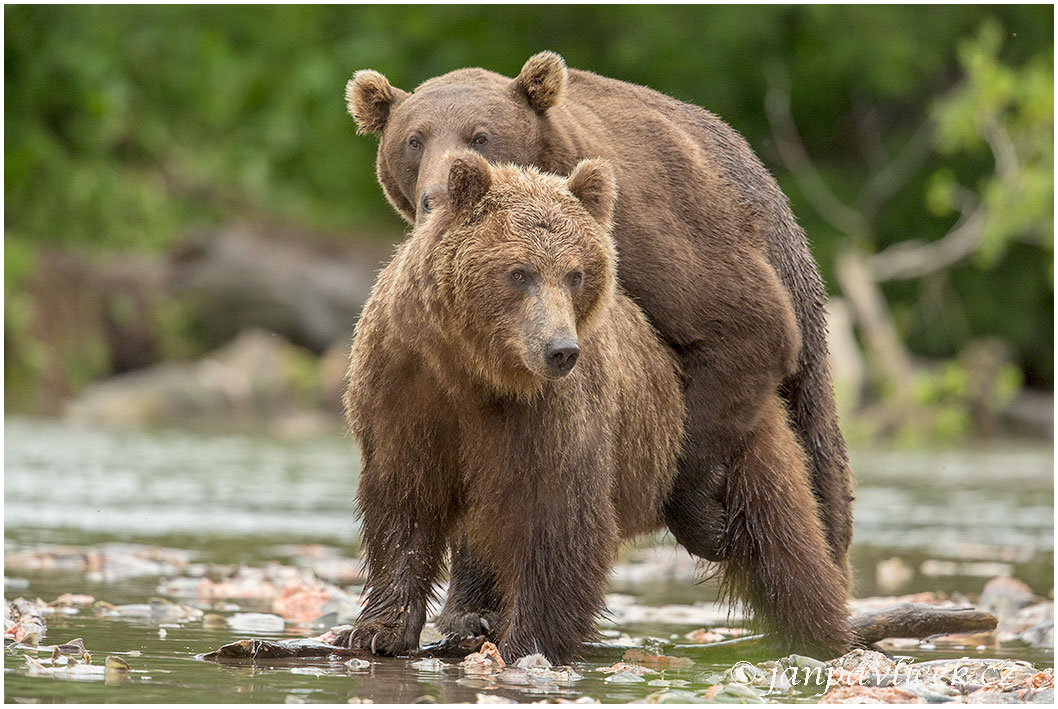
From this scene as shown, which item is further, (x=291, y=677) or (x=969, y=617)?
(x=969, y=617)

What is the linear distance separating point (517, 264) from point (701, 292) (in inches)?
48.4

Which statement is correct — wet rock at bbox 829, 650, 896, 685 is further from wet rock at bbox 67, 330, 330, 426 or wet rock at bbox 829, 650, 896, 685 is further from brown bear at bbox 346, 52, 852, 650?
wet rock at bbox 67, 330, 330, 426

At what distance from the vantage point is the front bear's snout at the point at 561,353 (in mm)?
4617

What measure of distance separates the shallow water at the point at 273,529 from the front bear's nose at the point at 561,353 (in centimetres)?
93

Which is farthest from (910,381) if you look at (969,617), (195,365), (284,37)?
(969,617)

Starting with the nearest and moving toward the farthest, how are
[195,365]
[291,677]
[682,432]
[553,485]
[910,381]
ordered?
[291,677] → [553,485] → [682,432] → [910,381] → [195,365]

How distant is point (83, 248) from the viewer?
2072cm

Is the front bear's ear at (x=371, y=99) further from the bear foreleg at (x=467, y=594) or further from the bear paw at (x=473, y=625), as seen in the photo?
the bear paw at (x=473, y=625)

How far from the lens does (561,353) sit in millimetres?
4621

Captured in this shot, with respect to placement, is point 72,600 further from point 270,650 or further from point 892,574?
point 892,574

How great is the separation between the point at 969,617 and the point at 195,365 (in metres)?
15.5

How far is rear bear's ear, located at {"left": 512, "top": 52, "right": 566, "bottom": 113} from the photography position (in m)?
6.03

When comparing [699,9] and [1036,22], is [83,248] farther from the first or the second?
[1036,22]

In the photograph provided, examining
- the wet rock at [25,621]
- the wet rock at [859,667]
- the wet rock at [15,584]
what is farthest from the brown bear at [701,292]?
the wet rock at [15,584]
